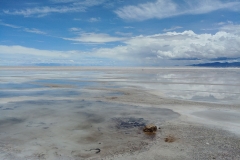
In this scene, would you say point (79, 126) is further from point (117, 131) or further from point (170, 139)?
point (170, 139)

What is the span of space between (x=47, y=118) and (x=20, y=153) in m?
4.79

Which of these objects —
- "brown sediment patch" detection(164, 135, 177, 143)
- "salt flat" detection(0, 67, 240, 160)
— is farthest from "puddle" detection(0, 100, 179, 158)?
"brown sediment patch" detection(164, 135, 177, 143)

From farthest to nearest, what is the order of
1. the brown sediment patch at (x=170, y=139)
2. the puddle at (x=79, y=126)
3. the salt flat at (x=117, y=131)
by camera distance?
the brown sediment patch at (x=170, y=139)
the puddle at (x=79, y=126)
the salt flat at (x=117, y=131)

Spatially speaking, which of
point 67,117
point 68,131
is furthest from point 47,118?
point 68,131

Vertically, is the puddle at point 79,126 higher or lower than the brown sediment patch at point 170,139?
higher

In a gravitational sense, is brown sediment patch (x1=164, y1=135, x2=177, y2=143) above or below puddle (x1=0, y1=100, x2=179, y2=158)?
below

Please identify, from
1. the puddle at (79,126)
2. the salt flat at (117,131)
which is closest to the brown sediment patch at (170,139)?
the salt flat at (117,131)

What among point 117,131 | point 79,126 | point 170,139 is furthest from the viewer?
point 79,126

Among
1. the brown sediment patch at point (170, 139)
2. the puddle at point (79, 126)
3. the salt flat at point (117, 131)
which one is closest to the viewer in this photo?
the salt flat at point (117, 131)

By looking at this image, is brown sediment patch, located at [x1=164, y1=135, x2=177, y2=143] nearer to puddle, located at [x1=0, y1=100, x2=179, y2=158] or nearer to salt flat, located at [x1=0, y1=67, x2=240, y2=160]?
Result: salt flat, located at [x1=0, y1=67, x2=240, y2=160]

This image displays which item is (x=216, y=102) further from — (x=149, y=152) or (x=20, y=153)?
(x=20, y=153)

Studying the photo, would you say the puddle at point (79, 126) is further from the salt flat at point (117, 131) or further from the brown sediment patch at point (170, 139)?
the brown sediment patch at point (170, 139)

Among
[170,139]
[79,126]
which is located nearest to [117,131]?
[79,126]

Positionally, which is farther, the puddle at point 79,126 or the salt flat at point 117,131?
the puddle at point 79,126
